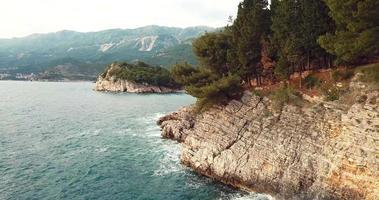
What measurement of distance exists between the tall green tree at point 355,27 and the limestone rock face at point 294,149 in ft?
19.5

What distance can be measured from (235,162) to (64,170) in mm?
24453

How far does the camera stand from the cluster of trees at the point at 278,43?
44.4 m

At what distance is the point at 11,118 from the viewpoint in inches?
3952

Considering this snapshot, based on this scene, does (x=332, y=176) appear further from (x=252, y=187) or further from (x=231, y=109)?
(x=231, y=109)

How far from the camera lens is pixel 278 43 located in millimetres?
58875

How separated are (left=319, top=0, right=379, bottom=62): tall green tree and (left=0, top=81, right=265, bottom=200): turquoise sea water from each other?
819 inches

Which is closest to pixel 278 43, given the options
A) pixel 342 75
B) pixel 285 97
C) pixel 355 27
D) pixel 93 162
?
pixel 285 97

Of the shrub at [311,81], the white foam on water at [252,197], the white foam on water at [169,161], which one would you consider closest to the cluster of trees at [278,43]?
the shrub at [311,81]

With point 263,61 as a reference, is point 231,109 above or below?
below

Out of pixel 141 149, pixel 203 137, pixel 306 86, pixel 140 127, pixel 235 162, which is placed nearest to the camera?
pixel 235 162

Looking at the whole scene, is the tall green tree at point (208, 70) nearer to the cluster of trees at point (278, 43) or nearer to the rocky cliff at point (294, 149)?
the cluster of trees at point (278, 43)

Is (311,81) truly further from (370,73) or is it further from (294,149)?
(294,149)

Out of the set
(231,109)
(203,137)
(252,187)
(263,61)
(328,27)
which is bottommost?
(252,187)

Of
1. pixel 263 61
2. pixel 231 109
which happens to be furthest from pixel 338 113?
pixel 263 61
